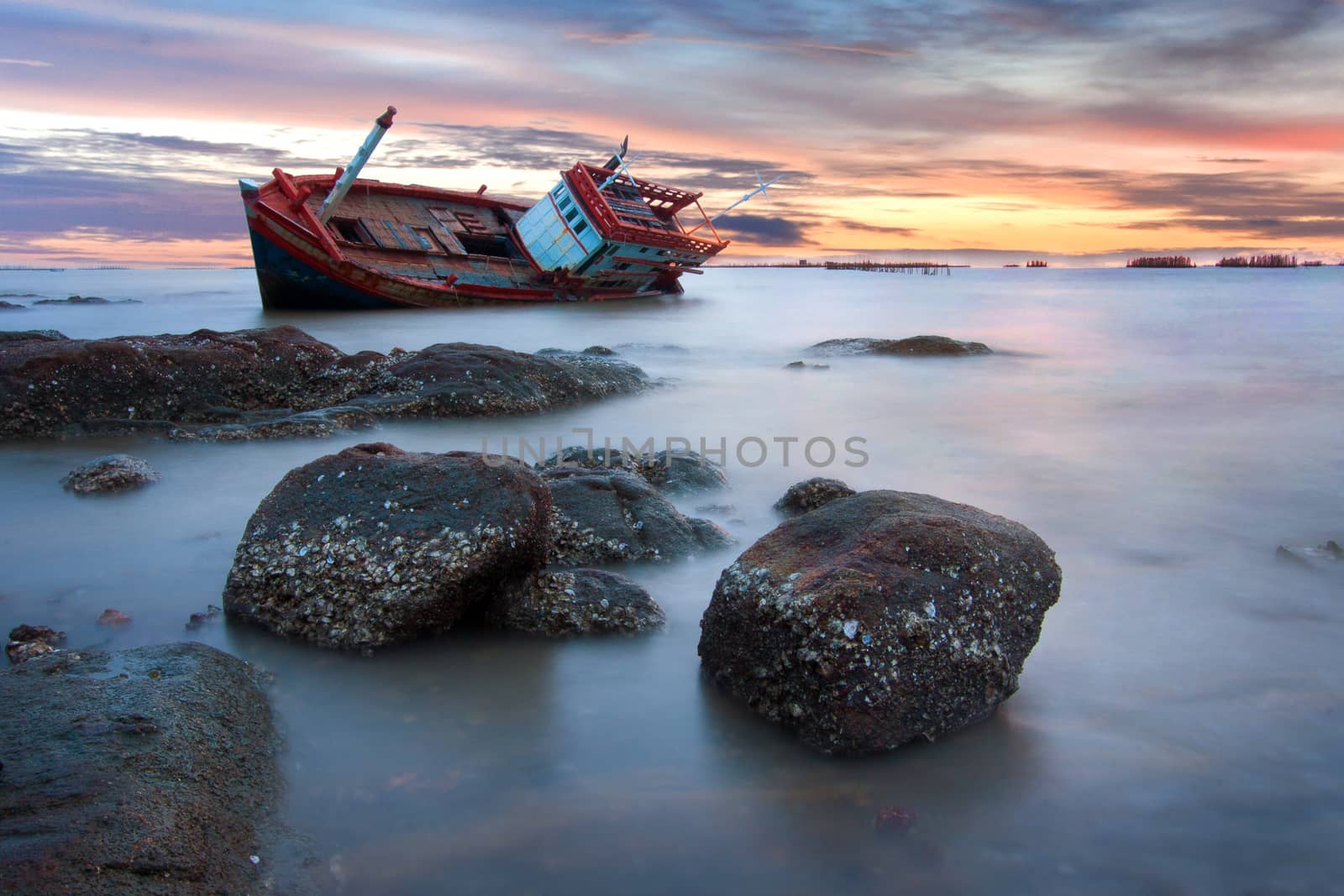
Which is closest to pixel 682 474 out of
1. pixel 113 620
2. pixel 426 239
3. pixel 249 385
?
pixel 113 620

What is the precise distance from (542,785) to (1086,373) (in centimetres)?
1441

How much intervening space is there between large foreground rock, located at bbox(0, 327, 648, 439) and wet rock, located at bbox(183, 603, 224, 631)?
401 centimetres

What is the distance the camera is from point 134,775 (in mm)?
2609

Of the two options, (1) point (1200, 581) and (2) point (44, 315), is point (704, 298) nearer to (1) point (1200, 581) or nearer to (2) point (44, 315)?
(2) point (44, 315)

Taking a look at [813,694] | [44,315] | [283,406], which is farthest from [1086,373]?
[44,315]

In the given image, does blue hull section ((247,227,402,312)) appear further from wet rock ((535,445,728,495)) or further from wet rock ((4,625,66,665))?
wet rock ((4,625,66,665))

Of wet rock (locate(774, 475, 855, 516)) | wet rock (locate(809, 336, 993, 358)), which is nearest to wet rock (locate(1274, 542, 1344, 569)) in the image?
wet rock (locate(774, 475, 855, 516))

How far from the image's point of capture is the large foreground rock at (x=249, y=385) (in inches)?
316

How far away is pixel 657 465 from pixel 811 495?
1.30 m

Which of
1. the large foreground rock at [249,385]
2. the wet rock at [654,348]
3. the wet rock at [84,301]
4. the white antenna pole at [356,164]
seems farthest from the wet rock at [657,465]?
the wet rock at [84,301]

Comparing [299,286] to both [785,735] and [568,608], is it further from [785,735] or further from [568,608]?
[785,735]

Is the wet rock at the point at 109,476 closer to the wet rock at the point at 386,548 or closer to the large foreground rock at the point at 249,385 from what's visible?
the large foreground rock at the point at 249,385

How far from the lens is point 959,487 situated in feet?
25.2

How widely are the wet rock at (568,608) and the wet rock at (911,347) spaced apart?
12.5m
